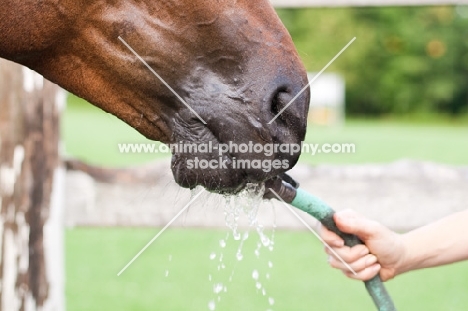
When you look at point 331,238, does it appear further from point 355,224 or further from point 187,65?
point 187,65

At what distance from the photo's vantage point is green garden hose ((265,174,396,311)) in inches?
69.2

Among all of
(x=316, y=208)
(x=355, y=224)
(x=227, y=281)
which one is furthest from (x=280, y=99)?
(x=227, y=281)

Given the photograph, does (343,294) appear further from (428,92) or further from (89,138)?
(428,92)

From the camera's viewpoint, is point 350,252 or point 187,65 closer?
point 187,65

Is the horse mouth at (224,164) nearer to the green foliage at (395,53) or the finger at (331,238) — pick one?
the finger at (331,238)

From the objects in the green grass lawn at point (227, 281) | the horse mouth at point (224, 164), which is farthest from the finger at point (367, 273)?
the green grass lawn at point (227, 281)

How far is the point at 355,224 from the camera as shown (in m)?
1.95

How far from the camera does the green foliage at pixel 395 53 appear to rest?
101ft

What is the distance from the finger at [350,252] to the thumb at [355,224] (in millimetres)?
50

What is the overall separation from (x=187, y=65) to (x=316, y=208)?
492 millimetres

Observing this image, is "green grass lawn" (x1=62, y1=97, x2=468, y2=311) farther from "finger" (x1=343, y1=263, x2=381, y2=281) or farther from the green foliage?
the green foliage

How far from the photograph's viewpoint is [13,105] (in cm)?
254

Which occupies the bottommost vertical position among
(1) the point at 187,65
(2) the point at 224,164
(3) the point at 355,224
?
(3) the point at 355,224

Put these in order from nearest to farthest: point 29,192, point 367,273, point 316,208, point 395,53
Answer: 1. point 316,208
2. point 367,273
3. point 29,192
4. point 395,53
